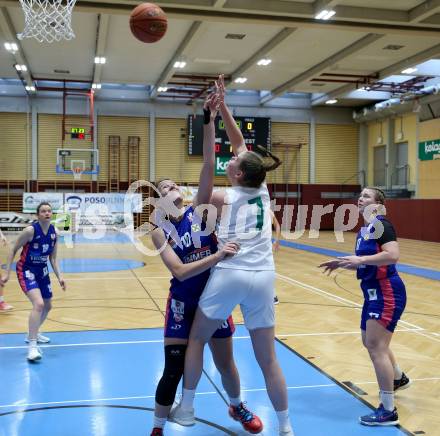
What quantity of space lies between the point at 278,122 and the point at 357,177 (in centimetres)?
498

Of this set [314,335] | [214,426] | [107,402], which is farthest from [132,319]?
[214,426]

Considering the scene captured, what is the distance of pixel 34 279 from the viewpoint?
564 centimetres

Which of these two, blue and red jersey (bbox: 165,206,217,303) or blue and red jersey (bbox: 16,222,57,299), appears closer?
blue and red jersey (bbox: 165,206,217,303)

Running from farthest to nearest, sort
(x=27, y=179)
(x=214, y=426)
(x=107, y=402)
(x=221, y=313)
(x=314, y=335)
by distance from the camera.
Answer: (x=27, y=179)
(x=314, y=335)
(x=107, y=402)
(x=214, y=426)
(x=221, y=313)

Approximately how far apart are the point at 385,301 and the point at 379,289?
10 cm

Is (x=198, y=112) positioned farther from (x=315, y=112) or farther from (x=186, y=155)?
(x=315, y=112)

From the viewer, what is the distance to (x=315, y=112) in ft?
87.7

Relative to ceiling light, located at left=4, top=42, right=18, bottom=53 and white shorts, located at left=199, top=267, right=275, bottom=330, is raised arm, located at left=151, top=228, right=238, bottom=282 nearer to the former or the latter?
white shorts, located at left=199, top=267, right=275, bottom=330

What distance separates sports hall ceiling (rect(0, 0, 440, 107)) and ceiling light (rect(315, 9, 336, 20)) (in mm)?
152

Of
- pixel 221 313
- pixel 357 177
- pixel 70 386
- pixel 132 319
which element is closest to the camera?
pixel 221 313

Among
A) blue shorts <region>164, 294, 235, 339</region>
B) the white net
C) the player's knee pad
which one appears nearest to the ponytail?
blue shorts <region>164, 294, 235, 339</region>

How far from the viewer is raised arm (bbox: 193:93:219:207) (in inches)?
124

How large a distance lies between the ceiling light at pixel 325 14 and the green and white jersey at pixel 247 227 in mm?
11089

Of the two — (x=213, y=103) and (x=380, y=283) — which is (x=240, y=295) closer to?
(x=213, y=103)
